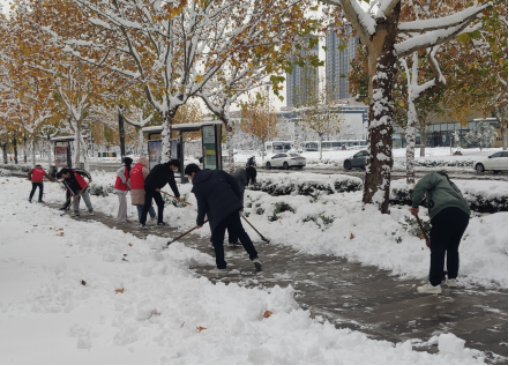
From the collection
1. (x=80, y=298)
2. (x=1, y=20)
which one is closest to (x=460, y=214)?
(x=80, y=298)

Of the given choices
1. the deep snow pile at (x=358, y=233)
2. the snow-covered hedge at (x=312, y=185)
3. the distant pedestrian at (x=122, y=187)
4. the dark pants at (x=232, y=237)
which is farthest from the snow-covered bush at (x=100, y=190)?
the dark pants at (x=232, y=237)

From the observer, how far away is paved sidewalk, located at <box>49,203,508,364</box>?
13.7 ft

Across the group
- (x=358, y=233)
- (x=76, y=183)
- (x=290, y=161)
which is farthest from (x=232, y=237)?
(x=290, y=161)

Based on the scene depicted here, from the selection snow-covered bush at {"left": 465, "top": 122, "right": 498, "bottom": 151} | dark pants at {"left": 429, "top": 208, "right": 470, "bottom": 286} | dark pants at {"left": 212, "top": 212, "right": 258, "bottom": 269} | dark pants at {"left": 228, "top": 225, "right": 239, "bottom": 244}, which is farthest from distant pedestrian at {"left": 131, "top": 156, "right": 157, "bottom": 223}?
snow-covered bush at {"left": 465, "top": 122, "right": 498, "bottom": 151}

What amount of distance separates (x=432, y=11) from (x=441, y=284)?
12.5m

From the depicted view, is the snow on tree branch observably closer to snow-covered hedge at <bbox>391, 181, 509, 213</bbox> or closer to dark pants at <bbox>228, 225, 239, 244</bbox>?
snow-covered hedge at <bbox>391, 181, 509, 213</bbox>

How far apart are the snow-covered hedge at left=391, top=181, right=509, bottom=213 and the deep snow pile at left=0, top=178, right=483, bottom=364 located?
145 cm

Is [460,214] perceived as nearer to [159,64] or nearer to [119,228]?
[119,228]

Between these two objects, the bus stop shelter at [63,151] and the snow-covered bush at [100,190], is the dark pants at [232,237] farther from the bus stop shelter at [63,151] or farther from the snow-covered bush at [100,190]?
the bus stop shelter at [63,151]

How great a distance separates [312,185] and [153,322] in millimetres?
10324

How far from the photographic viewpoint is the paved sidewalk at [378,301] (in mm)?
4164

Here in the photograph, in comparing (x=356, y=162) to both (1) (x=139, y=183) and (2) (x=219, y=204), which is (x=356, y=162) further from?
(2) (x=219, y=204)

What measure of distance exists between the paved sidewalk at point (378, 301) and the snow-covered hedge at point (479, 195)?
22.2 inches

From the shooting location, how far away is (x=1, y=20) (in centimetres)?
2130
